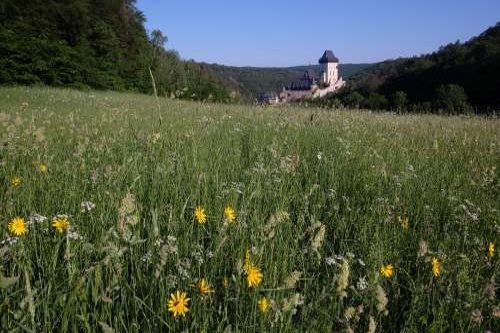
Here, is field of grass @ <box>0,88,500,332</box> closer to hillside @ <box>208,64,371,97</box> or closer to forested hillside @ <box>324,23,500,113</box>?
forested hillside @ <box>324,23,500,113</box>

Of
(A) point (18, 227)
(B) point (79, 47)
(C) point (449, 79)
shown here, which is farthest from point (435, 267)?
(C) point (449, 79)

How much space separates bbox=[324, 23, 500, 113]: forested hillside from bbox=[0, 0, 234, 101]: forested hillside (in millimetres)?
15905

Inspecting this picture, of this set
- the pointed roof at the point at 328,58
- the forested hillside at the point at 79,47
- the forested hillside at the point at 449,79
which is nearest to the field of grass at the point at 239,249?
the forested hillside at the point at 79,47

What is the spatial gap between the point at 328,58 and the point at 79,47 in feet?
435

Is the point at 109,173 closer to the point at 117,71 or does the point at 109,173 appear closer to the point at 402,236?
the point at 402,236

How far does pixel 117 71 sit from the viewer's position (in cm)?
3272

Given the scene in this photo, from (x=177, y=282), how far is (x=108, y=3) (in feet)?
121

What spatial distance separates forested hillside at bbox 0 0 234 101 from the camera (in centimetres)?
2591

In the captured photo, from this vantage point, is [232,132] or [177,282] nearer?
[177,282]

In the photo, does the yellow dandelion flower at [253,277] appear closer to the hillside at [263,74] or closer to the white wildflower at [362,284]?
the white wildflower at [362,284]

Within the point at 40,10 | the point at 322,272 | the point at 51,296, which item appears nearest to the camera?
the point at 51,296

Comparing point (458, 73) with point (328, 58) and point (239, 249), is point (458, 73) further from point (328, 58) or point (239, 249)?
point (328, 58)

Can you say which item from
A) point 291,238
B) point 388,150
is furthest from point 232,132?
point 291,238

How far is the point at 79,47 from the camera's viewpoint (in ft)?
97.0
